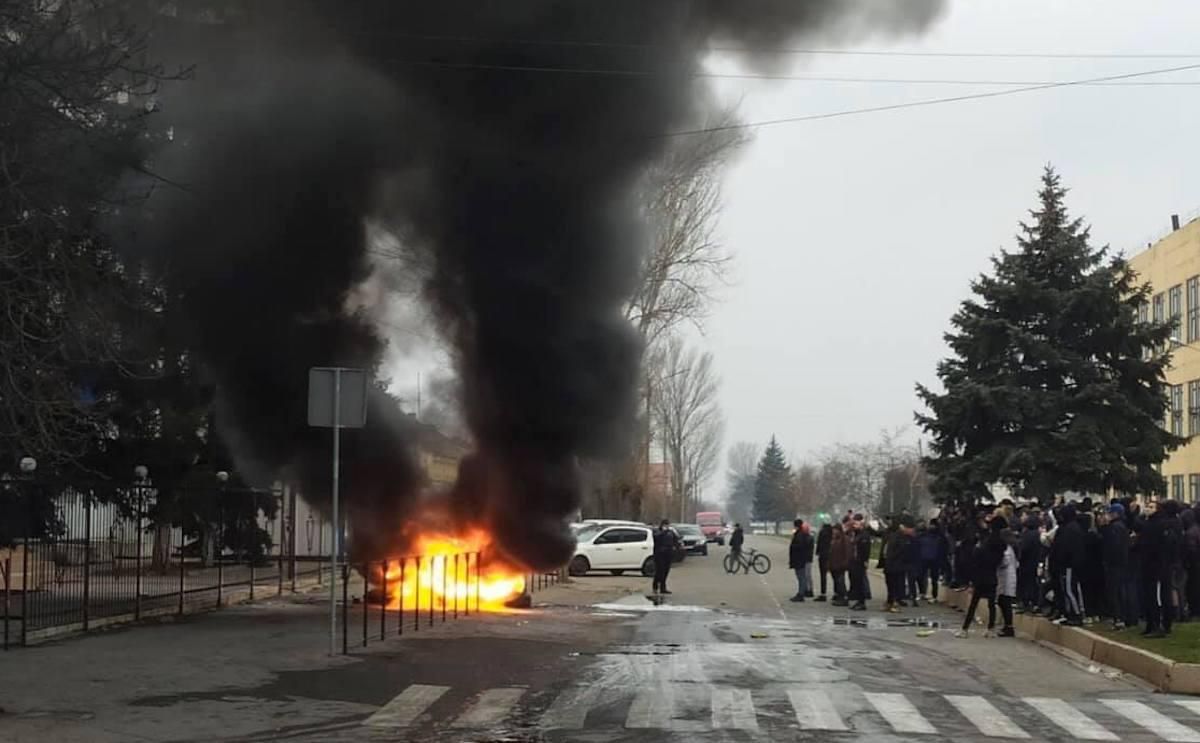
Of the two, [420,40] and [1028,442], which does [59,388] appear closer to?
[420,40]

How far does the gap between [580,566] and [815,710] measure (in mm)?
22073

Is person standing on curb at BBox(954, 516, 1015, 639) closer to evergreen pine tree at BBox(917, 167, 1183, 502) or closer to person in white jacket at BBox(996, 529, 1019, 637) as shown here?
person in white jacket at BBox(996, 529, 1019, 637)

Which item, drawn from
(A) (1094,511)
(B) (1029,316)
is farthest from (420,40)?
(B) (1029,316)

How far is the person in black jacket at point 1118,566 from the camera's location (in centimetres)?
1448

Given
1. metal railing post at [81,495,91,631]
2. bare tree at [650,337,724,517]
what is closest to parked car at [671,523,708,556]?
bare tree at [650,337,724,517]

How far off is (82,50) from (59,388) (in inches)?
132

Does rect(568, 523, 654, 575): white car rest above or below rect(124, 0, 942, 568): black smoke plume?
below

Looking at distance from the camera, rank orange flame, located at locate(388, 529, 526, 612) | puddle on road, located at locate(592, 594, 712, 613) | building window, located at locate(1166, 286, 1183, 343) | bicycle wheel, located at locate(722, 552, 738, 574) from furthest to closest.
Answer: building window, located at locate(1166, 286, 1183, 343) → bicycle wheel, located at locate(722, 552, 738, 574) → puddle on road, located at locate(592, 594, 712, 613) → orange flame, located at locate(388, 529, 526, 612)

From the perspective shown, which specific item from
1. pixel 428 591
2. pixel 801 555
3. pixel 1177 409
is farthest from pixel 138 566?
pixel 1177 409

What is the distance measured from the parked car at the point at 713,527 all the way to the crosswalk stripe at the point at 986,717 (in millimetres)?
53116

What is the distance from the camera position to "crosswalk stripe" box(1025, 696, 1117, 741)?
8.64 m

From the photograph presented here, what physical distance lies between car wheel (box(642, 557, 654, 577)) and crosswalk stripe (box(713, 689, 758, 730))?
20.7 m

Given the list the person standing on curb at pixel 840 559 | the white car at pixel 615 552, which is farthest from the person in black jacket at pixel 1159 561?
the white car at pixel 615 552

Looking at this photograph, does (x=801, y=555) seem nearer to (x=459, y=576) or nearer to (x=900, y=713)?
(x=459, y=576)
